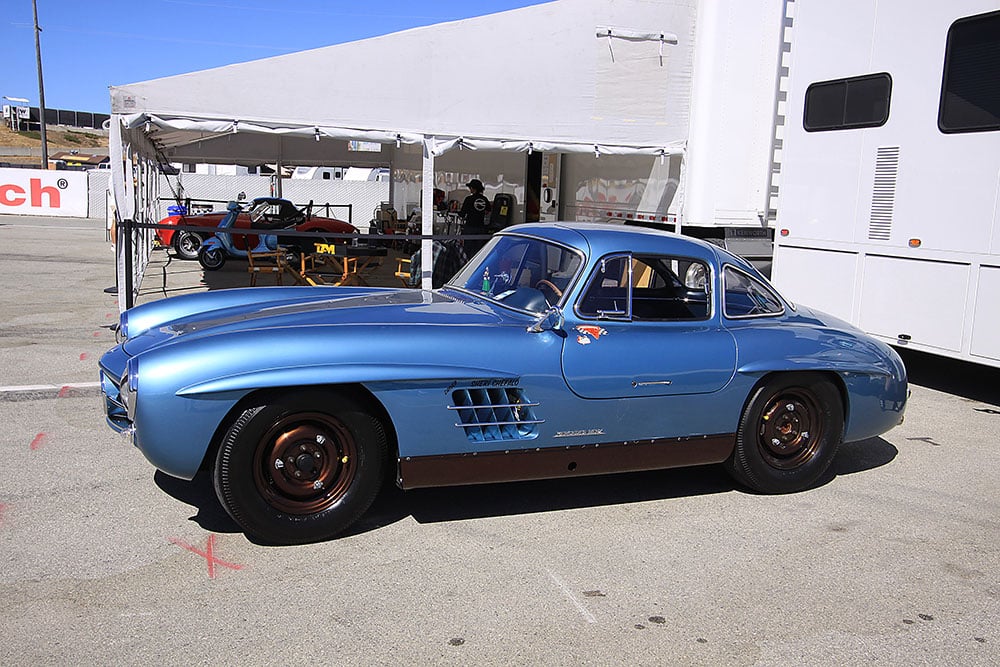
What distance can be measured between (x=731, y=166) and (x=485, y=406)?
7.62 m

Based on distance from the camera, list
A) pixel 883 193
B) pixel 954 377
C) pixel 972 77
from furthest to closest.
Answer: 1. pixel 954 377
2. pixel 883 193
3. pixel 972 77

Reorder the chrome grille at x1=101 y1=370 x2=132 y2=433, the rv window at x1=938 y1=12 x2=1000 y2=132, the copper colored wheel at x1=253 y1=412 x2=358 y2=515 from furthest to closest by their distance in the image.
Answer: the rv window at x1=938 y1=12 x2=1000 y2=132 < the chrome grille at x1=101 y1=370 x2=132 y2=433 < the copper colored wheel at x1=253 y1=412 x2=358 y2=515

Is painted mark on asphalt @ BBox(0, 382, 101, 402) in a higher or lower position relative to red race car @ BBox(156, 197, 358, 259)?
lower

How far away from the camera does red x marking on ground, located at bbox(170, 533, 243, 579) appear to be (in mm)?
3787

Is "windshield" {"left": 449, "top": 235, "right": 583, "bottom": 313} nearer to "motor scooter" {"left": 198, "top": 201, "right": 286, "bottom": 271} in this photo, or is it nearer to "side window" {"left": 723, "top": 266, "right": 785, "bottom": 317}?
"side window" {"left": 723, "top": 266, "right": 785, "bottom": 317}

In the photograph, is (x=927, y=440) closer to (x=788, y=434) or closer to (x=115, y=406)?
(x=788, y=434)

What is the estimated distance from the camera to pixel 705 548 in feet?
14.0

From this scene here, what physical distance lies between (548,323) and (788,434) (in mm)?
1741

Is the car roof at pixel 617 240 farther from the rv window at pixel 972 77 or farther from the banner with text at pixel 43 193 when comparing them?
the banner with text at pixel 43 193

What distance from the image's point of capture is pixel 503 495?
15.9 ft

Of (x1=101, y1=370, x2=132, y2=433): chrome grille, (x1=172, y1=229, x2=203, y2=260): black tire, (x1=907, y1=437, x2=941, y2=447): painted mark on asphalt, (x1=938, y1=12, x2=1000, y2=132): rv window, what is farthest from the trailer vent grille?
(x1=172, y1=229, x2=203, y2=260): black tire

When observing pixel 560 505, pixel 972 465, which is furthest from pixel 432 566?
pixel 972 465

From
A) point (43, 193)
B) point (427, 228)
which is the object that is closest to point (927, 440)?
point (427, 228)

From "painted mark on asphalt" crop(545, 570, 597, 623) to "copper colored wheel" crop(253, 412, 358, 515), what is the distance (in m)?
1.05
